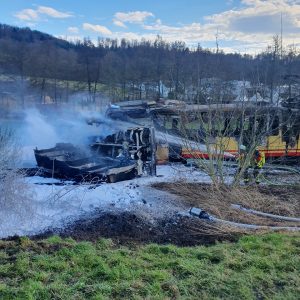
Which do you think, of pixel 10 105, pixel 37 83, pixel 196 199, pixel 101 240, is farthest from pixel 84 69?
pixel 101 240

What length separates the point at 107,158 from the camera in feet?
46.3

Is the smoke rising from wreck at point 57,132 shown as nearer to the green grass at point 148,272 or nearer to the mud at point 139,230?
the mud at point 139,230

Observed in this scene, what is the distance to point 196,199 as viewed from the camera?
11.0 meters

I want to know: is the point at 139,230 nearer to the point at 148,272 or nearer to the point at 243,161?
the point at 148,272

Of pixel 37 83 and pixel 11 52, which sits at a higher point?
pixel 11 52

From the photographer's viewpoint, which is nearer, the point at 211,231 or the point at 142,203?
the point at 211,231

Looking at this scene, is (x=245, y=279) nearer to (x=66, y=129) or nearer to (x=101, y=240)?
(x=101, y=240)

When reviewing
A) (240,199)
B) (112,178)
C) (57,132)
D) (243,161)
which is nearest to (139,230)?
(240,199)

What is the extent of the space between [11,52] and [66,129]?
3431 cm

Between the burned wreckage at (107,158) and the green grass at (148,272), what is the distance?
613 centimetres

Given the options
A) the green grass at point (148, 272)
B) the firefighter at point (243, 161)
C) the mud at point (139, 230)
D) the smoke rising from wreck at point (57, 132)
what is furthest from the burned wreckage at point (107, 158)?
the green grass at point (148, 272)

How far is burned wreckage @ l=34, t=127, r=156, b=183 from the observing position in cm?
1270

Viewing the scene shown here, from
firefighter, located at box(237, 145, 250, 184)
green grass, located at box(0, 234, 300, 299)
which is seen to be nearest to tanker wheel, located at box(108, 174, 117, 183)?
firefighter, located at box(237, 145, 250, 184)

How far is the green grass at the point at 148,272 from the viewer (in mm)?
4613
